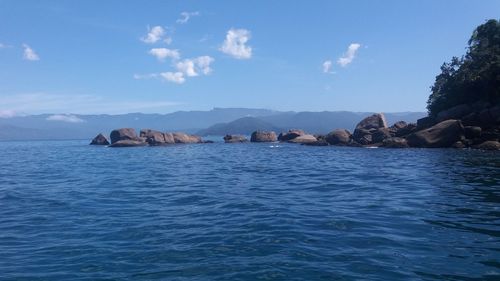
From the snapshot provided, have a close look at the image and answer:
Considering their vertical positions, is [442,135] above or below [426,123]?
below

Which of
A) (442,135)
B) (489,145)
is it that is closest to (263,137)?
(442,135)

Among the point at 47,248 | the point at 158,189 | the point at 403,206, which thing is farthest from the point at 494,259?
the point at 158,189

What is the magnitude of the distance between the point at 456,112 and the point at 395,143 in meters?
9.90

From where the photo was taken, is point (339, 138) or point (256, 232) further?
point (339, 138)

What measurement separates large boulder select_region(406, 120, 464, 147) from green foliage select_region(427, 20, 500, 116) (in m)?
8.25

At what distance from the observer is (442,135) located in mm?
47812

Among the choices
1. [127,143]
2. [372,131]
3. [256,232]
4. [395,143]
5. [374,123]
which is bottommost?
[256,232]

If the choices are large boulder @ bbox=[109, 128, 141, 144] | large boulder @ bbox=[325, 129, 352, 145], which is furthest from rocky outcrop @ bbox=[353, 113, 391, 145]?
large boulder @ bbox=[109, 128, 141, 144]

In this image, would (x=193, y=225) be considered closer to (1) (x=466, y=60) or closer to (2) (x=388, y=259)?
(2) (x=388, y=259)

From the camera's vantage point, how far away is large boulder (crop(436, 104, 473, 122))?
53.5 meters

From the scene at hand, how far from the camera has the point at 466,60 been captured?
200 ft

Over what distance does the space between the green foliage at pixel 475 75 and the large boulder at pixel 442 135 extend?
8.25 m

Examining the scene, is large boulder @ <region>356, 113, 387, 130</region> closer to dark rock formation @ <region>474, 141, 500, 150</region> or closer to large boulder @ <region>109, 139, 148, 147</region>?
dark rock formation @ <region>474, 141, 500, 150</region>

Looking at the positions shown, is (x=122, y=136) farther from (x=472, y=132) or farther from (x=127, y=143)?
(x=472, y=132)
